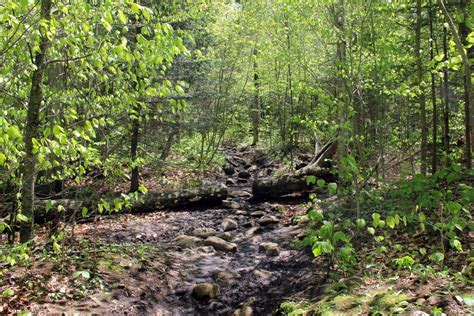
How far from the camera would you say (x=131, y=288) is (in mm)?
5211

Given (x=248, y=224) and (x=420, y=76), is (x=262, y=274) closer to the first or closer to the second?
(x=248, y=224)

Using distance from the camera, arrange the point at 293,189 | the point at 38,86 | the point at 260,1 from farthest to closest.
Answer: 1. the point at 260,1
2. the point at 293,189
3. the point at 38,86

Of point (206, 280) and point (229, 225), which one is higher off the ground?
point (229, 225)

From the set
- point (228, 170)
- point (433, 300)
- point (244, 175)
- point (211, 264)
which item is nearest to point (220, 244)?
point (211, 264)

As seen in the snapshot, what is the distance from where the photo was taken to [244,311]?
5.04 metres

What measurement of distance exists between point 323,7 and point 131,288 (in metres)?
8.16

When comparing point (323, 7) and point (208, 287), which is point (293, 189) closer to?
point (323, 7)

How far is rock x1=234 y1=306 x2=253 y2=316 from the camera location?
16.3 feet

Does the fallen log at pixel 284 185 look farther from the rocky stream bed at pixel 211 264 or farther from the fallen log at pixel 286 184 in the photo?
the rocky stream bed at pixel 211 264

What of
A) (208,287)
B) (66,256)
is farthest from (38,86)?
(208,287)

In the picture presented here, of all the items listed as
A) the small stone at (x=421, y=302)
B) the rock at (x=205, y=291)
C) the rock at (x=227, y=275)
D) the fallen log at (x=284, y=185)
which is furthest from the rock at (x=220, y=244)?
the small stone at (x=421, y=302)

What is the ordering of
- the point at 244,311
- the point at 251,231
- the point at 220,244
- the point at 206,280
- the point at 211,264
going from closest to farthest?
the point at 244,311, the point at 206,280, the point at 211,264, the point at 220,244, the point at 251,231

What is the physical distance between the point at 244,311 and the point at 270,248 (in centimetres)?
254

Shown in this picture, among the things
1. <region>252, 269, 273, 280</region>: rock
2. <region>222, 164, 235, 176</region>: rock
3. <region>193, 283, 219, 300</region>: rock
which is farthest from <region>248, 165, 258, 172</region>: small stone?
<region>193, 283, 219, 300</region>: rock
